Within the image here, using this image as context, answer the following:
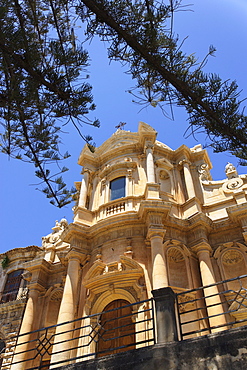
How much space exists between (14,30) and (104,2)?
1862mm

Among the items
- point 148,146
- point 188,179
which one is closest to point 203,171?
point 188,179

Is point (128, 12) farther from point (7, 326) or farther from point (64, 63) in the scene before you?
point (7, 326)

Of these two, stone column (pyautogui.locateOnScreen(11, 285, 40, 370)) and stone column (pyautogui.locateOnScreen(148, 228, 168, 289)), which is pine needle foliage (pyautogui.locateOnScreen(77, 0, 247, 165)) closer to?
stone column (pyautogui.locateOnScreen(148, 228, 168, 289))

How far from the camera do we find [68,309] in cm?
1288

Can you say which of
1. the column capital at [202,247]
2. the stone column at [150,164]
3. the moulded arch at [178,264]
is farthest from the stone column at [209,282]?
the stone column at [150,164]

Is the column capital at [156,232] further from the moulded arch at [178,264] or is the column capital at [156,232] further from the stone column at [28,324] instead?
the stone column at [28,324]

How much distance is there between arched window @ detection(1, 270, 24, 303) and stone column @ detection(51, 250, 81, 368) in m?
8.32

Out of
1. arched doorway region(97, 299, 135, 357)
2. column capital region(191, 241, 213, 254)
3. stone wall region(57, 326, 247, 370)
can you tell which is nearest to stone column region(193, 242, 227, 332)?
column capital region(191, 241, 213, 254)

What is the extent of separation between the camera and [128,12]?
20.4 ft

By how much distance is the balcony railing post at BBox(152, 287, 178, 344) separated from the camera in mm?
5680

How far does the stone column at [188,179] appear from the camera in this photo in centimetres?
1597

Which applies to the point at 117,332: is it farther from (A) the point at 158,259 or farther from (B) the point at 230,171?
(B) the point at 230,171

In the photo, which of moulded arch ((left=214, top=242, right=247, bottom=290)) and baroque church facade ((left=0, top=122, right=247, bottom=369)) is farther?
moulded arch ((left=214, top=242, right=247, bottom=290))

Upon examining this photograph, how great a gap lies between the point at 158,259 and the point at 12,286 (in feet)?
42.6
